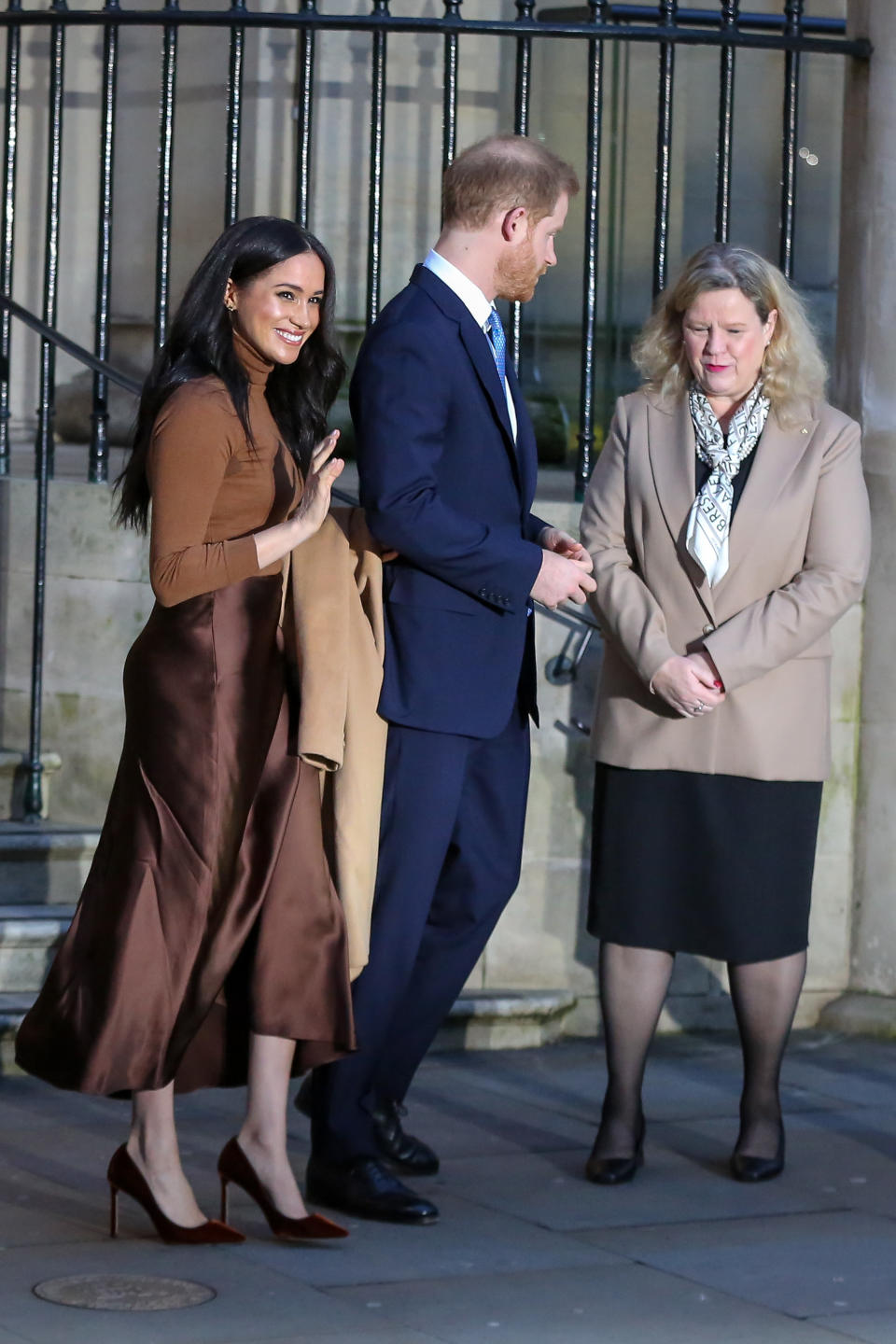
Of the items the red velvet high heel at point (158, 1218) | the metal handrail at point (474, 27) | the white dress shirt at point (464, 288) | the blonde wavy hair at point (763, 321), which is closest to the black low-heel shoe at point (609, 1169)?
the red velvet high heel at point (158, 1218)

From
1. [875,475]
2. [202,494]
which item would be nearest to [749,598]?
[202,494]

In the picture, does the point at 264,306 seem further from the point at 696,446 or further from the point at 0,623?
the point at 0,623

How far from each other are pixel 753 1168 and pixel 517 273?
189cm

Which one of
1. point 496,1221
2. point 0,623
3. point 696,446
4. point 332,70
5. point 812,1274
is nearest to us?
point 812,1274

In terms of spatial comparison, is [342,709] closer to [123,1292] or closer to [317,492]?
[317,492]

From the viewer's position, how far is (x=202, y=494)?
156 inches

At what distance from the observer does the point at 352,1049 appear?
406 cm

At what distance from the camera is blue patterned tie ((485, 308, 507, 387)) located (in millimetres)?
4457

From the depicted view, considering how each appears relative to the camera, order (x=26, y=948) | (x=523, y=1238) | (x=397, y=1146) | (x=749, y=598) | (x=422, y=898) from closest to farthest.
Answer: (x=523, y=1238) < (x=422, y=898) < (x=397, y=1146) < (x=749, y=598) < (x=26, y=948)

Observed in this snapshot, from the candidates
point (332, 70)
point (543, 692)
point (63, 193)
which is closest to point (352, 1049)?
point (543, 692)

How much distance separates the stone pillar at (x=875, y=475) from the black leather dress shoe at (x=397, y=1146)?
1.96 m

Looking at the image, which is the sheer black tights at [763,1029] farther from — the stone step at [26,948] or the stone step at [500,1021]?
the stone step at [26,948]

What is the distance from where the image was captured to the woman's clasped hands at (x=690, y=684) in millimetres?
4621

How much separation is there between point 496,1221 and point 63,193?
551cm
